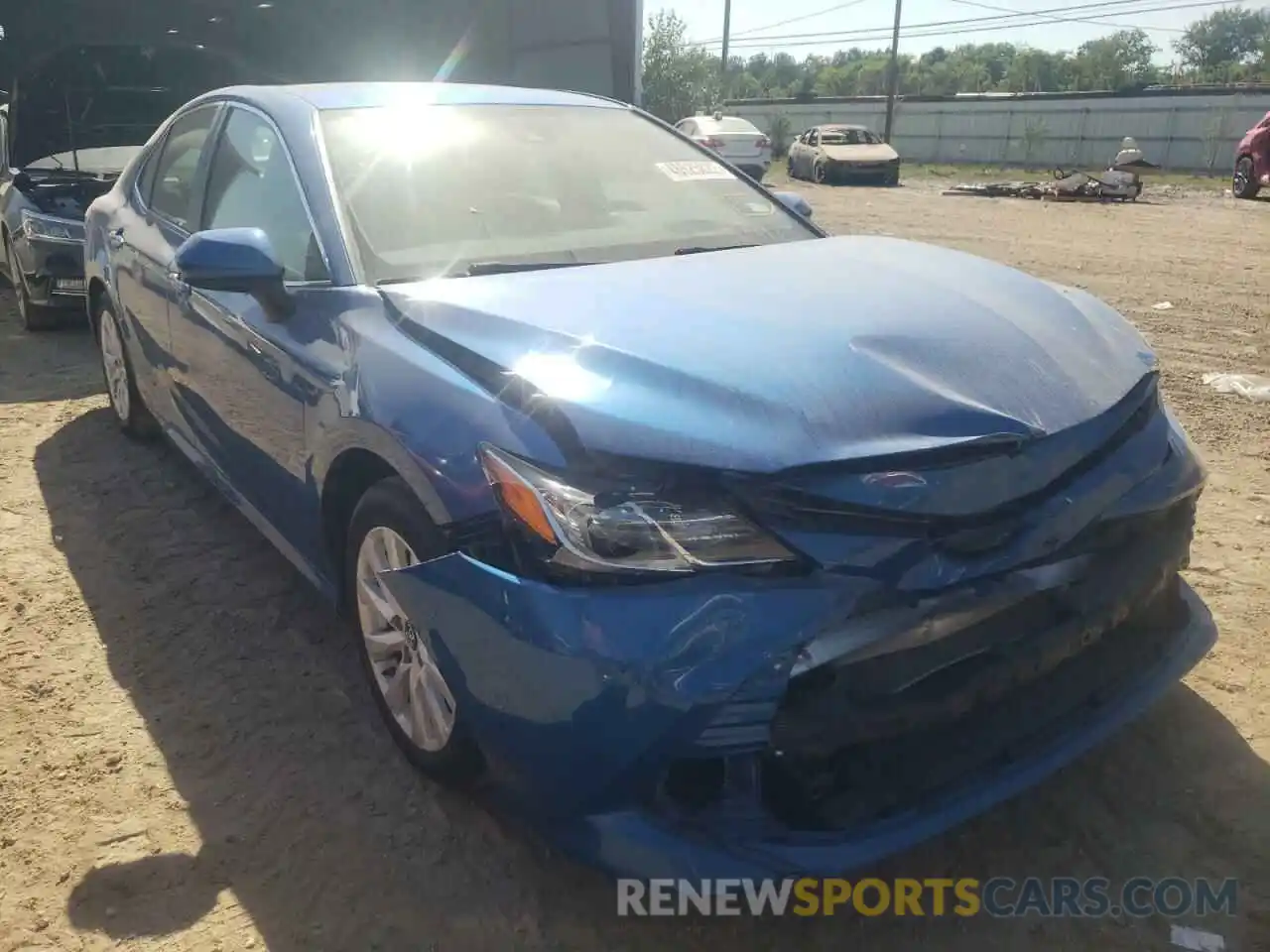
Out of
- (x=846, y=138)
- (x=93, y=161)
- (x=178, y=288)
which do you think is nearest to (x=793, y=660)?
(x=178, y=288)

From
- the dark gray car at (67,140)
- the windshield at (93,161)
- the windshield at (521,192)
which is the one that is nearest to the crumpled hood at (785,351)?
the windshield at (521,192)

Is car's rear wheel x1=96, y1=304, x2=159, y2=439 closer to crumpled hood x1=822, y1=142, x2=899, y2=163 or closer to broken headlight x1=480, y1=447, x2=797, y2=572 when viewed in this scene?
broken headlight x1=480, y1=447, x2=797, y2=572

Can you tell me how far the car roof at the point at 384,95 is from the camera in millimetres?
3203

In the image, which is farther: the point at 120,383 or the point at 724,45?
the point at 724,45

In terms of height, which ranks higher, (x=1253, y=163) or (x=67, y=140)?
(x=67, y=140)

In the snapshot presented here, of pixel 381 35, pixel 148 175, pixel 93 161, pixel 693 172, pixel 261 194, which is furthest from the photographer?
pixel 381 35

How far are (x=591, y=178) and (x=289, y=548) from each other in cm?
141

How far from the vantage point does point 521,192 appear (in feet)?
10.0

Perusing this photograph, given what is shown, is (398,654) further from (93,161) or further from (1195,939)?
(93,161)

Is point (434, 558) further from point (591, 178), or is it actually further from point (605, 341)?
point (591, 178)

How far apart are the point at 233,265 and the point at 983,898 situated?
7.38 feet

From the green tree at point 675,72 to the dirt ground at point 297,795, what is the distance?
40.5m

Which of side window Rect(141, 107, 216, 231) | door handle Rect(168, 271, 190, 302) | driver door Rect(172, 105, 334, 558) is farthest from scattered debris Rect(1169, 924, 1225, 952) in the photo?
side window Rect(141, 107, 216, 231)

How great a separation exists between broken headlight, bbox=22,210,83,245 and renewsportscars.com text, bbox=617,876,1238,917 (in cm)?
600
